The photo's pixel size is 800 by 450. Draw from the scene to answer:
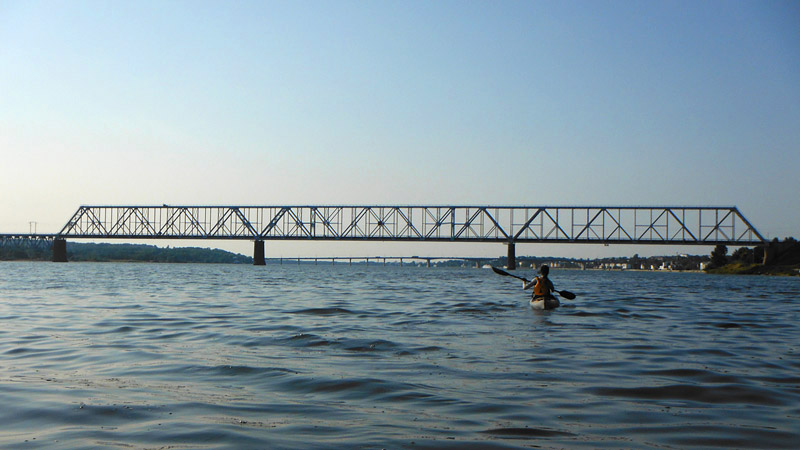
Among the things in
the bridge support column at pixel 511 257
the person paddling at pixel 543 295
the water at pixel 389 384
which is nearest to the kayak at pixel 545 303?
the person paddling at pixel 543 295

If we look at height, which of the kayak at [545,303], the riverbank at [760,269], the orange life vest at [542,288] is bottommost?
the riverbank at [760,269]

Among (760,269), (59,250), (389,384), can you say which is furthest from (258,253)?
(389,384)

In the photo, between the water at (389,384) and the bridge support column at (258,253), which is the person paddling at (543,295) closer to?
the water at (389,384)

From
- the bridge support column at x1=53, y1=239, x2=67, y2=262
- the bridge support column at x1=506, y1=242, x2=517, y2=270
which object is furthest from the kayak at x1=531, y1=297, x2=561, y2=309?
the bridge support column at x1=53, y1=239, x2=67, y2=262

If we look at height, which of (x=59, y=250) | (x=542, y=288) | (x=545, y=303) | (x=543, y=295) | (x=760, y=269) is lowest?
(x=760, y=269)

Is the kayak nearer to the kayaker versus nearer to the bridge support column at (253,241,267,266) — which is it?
the kayaker

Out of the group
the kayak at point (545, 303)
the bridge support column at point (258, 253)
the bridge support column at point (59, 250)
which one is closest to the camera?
the kayak at point (545, 303)

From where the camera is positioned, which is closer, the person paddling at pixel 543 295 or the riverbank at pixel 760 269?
the person paddling at pixel 543 295

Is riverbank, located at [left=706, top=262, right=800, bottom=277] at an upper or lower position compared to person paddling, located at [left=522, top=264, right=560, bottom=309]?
lower

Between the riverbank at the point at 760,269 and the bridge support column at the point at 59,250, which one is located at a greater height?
the bridge support column at the point at 59,250

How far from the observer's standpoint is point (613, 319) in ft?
74.8

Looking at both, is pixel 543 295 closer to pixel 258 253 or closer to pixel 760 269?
pixel 760 269

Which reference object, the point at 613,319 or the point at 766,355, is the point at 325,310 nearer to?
the point at 613,319

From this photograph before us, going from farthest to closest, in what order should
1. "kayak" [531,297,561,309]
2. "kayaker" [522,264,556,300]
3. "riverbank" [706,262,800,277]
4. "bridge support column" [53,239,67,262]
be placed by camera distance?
"bridge support column" [53,239,67,262]
"riverbank" [706,262,800,277]
"kayaker" [522,264,556,300]
"kayak" [531,297,561,309]
